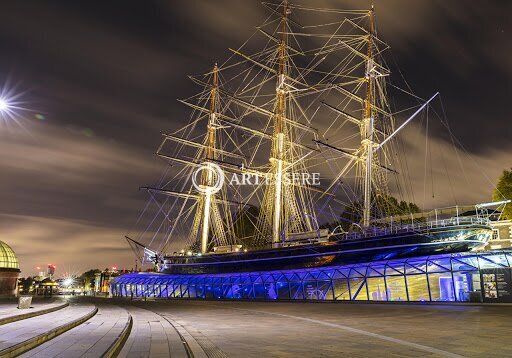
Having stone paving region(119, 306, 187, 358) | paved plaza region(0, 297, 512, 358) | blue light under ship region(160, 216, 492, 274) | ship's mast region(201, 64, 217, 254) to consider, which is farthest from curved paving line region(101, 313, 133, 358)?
ship's mast region(201, 64, 217, 254)

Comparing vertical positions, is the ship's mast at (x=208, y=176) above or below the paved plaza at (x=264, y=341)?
above

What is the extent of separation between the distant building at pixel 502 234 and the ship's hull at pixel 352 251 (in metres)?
26.2

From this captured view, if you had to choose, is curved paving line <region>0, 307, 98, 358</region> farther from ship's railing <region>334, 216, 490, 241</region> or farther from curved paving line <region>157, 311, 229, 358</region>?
ship's railing <region>334, 216, 490, 241</region>

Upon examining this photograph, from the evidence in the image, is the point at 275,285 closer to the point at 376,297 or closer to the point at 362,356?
the point at 376,297

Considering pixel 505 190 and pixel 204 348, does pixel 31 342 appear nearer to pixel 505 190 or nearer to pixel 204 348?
Result: pixel 204 348

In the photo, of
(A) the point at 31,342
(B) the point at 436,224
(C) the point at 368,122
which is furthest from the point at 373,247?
(A) the point at 31,342

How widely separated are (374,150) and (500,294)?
26.6m

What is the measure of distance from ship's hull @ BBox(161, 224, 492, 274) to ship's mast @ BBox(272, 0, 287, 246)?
219 inches

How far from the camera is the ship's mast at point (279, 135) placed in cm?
5750

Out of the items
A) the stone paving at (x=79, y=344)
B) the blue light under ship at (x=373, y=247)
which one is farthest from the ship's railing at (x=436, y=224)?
the stone paving at (x=79, y=344)

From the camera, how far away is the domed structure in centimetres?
6222

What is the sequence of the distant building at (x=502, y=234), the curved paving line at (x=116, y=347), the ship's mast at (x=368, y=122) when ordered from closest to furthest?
the curved paving line at (x=116, y=347)
the ship's mast at (x=368, y=122)
the distant building at (x=502, y=234)

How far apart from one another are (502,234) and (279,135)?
3517cm

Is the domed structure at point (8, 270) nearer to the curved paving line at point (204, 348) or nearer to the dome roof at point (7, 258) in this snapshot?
the dome roof at point (7, 258)
